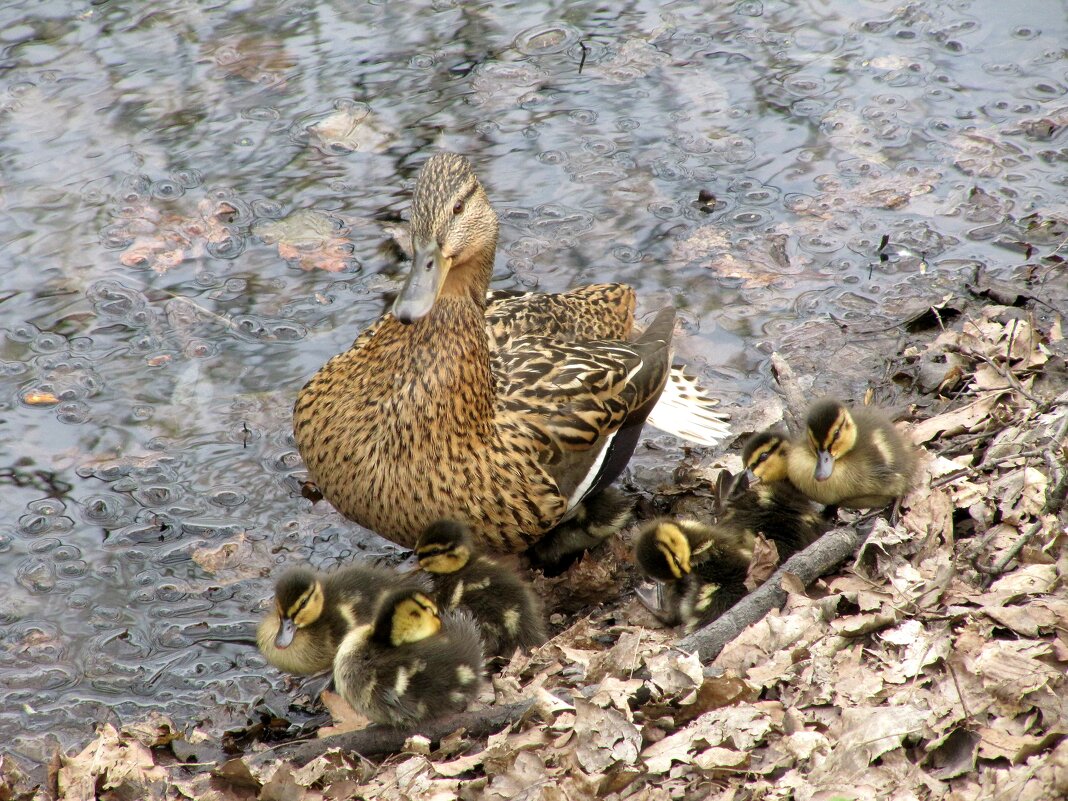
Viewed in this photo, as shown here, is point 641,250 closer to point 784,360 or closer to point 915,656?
point 784,360

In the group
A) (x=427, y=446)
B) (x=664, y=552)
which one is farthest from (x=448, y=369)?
(x=664, y=552)

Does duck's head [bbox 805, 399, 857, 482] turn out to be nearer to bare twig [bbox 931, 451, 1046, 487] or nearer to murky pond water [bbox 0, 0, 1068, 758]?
bare twig [bbox 931, 451, 1046, 487]

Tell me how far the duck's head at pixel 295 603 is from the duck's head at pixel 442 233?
1.01 meters

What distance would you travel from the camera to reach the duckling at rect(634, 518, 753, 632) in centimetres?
447

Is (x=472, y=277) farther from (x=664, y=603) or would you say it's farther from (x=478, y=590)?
(x=664, y=603)

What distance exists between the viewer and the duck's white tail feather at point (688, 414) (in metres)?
5.79

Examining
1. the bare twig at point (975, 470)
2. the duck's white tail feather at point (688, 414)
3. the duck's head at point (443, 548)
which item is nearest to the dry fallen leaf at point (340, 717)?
the duck's head at point (443, 548)

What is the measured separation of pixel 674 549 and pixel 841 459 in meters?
0.79

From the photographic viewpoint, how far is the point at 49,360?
6.11m

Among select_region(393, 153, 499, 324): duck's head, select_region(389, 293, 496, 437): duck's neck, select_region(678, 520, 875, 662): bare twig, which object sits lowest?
select_region(678, 520, 875, 662): bare twig

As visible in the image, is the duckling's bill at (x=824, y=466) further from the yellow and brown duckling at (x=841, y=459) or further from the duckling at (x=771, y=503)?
the duckling at (x=771, y=503)

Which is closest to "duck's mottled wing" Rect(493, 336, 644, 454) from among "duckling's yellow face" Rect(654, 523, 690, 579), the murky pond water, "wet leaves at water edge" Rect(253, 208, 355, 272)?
"duckling's yellow face" Rect(654, 523, 690, 579)

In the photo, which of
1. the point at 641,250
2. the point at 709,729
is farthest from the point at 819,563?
the point at 641,250

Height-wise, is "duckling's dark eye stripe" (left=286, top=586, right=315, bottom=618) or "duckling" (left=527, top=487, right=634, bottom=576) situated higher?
"duckling's dark eye stripe" (left=286, top=586, right=315, bottom=618)
